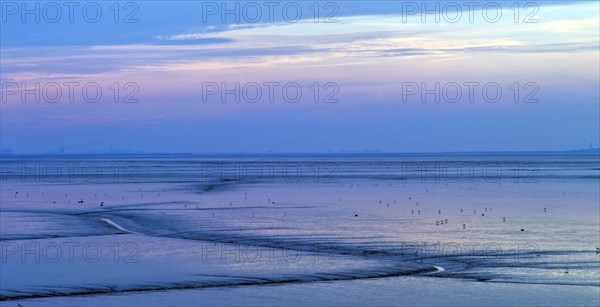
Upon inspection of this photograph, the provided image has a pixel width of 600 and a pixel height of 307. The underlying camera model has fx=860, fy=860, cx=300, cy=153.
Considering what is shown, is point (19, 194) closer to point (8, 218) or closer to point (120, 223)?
point (8, 218)

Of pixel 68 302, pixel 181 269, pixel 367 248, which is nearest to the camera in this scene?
pixel 68 302

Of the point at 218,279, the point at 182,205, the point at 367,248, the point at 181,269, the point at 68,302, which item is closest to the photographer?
the point at 68,302

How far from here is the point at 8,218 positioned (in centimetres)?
4012

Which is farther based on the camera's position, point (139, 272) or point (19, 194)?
point (19, 194)

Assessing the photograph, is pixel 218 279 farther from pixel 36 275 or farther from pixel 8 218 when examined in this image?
pixel 8 218

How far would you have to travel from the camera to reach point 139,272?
2292 cm

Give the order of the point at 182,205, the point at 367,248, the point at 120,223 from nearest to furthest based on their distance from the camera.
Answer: the point at 367,248
the point at 120,223
the point at 182,205

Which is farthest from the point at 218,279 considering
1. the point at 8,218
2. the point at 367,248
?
the point at 8,218

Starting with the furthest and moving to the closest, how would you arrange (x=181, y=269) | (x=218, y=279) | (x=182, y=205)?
(x=182, y=205)
(x=181, y=269)
(x=218, y=279)

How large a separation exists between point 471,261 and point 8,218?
24083 mm

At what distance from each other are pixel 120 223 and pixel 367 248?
14.3m

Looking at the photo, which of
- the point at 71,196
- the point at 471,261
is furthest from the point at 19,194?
the point at 471,261

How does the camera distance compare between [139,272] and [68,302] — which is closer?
[68,302]

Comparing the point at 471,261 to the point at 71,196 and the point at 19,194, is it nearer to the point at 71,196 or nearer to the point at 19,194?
the point at 71,196
